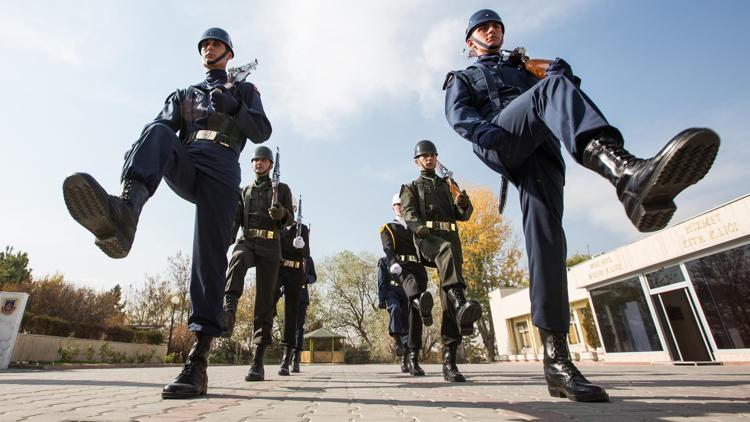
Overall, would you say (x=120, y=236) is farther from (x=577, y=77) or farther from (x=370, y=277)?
(x=370, y=277)

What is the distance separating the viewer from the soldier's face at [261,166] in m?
6.04

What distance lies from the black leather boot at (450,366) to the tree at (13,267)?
136 ft

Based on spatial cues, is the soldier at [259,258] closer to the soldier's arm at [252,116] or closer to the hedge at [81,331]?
the soldier's arm at [252,116]

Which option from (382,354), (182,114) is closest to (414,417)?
(182,114)

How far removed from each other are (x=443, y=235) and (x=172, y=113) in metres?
3.13

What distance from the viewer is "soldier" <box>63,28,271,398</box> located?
224cm

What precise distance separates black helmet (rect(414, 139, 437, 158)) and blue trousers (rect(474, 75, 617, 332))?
2.95 meters

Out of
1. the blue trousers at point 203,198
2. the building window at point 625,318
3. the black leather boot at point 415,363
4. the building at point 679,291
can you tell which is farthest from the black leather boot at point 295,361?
the building window at point 625,318

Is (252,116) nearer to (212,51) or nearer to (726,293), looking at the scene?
(212,51)

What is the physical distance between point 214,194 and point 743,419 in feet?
10.2

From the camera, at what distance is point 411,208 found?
501 centimetres

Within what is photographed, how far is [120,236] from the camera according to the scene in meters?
2.01

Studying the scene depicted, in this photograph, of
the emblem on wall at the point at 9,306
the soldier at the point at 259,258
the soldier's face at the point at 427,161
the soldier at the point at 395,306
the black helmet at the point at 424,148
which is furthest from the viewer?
the emblem on wall at the point at 9,306

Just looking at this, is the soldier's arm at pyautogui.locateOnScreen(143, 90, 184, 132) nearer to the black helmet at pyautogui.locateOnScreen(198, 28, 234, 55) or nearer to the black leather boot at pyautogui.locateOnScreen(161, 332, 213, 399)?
the black helmet at pyautogui.locateOnScreen(198, 28, 234, 55)
